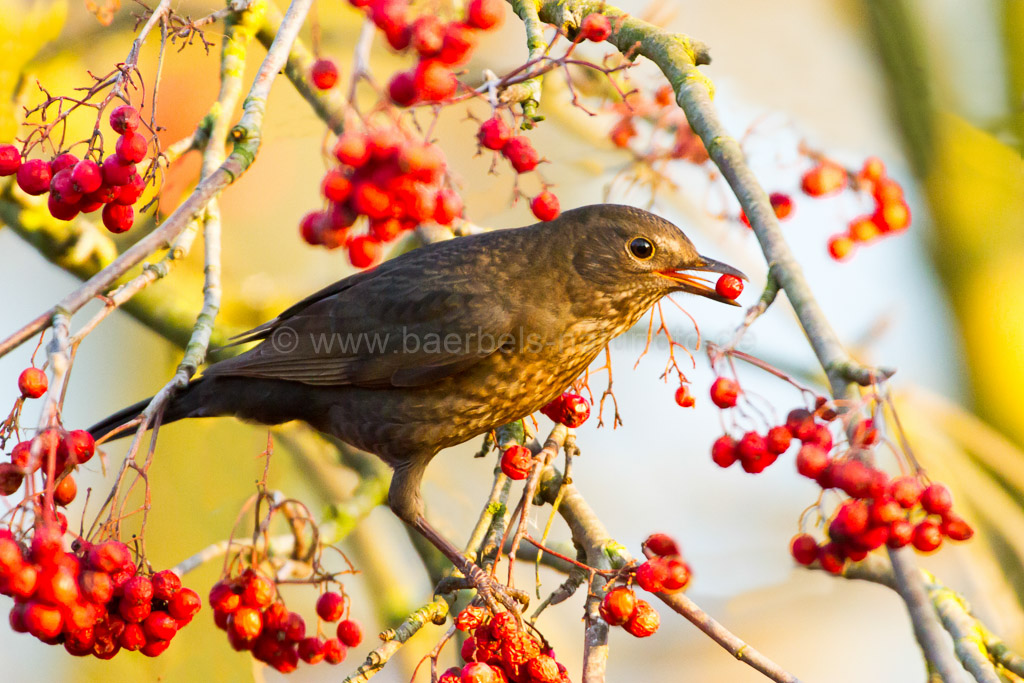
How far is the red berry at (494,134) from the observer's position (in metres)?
2.27

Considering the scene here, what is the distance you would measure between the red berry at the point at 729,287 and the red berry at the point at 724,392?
61 cm

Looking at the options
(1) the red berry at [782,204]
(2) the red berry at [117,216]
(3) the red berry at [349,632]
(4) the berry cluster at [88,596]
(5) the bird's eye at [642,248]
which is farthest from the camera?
(1) the red berry at [782,204]

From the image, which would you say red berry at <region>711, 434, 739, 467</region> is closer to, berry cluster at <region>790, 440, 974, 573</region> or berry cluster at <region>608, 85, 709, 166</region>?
berry cluster at <region>790, 440, 974, 573</region>

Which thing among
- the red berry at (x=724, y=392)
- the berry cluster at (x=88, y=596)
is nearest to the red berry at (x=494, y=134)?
the red berry at (x=724, y=392)

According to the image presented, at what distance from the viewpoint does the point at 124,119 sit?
2277 millimetres

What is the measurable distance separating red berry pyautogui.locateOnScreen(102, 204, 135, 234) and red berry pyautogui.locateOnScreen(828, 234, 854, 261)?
274cm

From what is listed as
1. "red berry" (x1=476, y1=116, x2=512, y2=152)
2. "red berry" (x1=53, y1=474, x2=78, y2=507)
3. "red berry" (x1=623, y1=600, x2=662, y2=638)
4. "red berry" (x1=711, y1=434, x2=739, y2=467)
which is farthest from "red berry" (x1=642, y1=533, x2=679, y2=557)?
"red berry" (x1=53, y1=474, x2=78, y2=507)

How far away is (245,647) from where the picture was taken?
293 centimetres

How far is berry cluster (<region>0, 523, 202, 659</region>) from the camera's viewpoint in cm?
194

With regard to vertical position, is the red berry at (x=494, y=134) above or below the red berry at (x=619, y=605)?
above

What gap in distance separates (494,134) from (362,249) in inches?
20.9

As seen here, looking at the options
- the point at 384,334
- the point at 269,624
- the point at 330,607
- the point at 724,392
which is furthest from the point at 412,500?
the point at 724,392

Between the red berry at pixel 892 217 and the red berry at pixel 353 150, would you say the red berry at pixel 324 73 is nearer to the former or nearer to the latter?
the red berry at pixel 353 150

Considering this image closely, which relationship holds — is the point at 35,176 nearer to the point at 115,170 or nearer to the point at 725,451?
the point at 115,170
